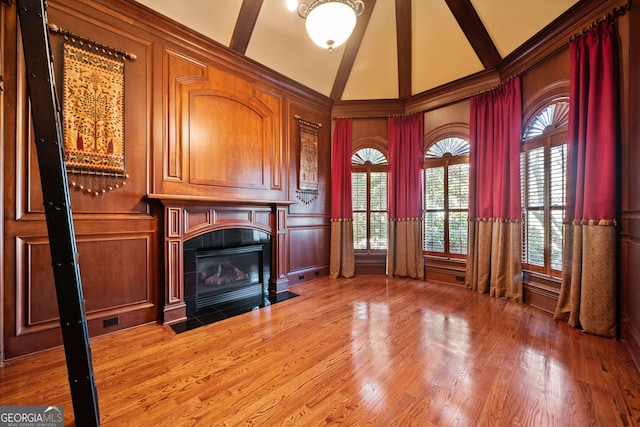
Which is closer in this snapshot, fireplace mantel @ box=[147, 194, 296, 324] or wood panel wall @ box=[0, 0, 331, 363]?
wood panel wall @ box=[0, 0, 331, 363]

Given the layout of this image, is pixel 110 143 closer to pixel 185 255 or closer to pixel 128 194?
pixel 128 194

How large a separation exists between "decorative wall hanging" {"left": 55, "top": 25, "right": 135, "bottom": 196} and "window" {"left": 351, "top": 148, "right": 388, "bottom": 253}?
367 centimetres

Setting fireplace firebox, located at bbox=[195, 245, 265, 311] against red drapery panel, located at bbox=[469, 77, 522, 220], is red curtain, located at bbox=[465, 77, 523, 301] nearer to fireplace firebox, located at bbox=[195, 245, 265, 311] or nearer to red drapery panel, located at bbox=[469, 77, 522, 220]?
red drapery panel, located at bbox=[469, 77, 522, 220]

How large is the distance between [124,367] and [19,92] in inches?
96.4

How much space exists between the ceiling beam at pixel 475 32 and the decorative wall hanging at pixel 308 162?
8.20ft

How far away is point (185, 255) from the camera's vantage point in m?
3.11

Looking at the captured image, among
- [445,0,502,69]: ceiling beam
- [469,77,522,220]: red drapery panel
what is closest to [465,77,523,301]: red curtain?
[469,77,522,220]: red drapery panel

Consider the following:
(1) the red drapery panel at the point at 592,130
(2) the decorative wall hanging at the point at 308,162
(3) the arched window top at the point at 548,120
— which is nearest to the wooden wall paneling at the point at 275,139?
(2) the decorative wall hanging at the point at 308,162

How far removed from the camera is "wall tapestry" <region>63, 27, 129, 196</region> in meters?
2.44

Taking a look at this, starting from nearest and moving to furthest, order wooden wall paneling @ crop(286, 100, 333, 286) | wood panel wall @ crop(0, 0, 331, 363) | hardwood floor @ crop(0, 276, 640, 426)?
1. hardwood floor @ crop(0, 276, 640, 426)
2. wood panel wall @ crop(0, 0, 331, 363)
3. wooden wall paneling @ crop(286, 100, 333, 286)

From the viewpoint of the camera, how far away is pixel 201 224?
10.6ft

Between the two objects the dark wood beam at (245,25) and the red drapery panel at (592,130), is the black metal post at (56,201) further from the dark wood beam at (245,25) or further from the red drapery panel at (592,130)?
the red drapery panel at (592,130)

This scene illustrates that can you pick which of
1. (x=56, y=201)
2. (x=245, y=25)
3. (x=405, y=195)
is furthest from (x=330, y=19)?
(x=405, y=195)

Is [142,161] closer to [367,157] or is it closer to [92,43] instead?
[92,43]
